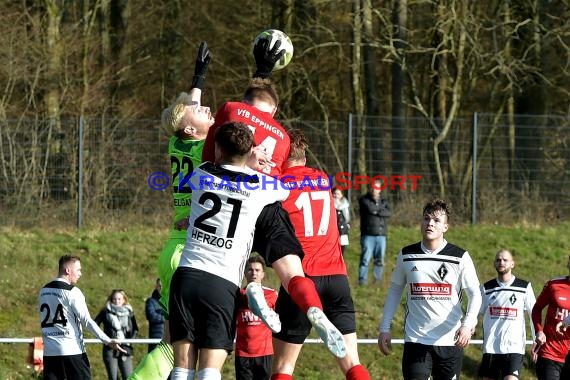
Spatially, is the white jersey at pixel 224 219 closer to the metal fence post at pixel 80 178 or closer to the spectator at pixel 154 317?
the spectator at pixel 154 317

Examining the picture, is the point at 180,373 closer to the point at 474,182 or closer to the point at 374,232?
the point at 374,232

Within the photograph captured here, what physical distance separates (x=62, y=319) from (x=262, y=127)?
498 centimetres

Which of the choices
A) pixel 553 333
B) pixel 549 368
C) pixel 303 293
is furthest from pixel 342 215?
pixel 303 293

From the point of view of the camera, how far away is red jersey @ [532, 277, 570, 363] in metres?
11.8

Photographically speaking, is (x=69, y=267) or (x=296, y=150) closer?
(x=296, y=150)

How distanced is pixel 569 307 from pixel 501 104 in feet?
50.1

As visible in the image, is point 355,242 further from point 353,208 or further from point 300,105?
point 300,105

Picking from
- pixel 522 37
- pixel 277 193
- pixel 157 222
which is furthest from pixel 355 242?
pixel 277 193

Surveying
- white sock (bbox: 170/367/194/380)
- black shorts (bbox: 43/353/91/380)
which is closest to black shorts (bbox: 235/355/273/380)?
black shorts (bbox: 43/353/91/380)

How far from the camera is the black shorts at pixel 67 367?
11.8 meters

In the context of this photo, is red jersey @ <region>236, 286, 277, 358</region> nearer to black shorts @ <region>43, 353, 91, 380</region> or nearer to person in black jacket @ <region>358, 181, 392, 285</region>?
black shorts @ <region>43, 353, 91, 380</region>

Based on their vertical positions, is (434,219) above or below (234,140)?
below

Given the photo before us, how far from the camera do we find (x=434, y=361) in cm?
941

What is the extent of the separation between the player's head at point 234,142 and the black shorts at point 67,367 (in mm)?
5717
